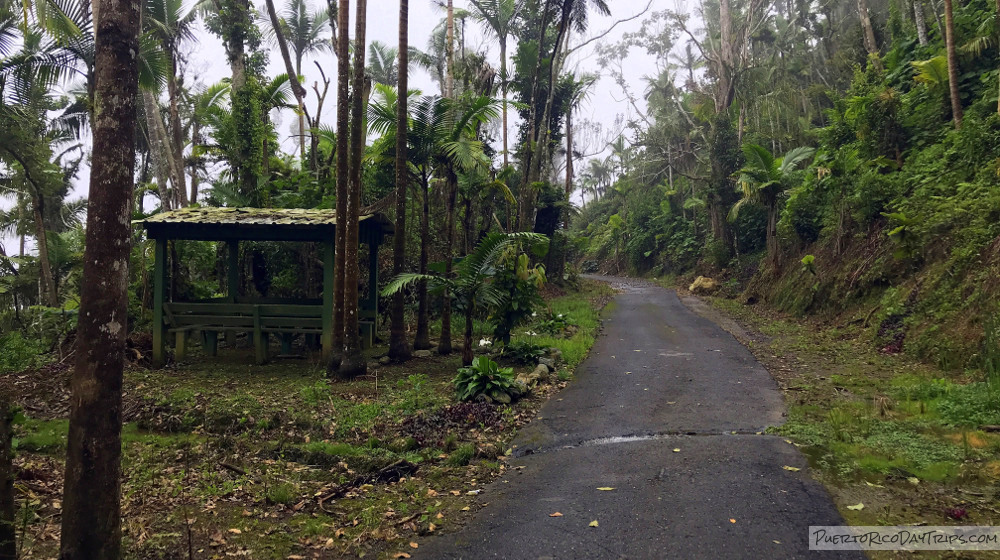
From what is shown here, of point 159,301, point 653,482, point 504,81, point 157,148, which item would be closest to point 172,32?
point 157,148

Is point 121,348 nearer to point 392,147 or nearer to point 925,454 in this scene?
point 925,454

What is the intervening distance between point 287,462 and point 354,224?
15.6 feet

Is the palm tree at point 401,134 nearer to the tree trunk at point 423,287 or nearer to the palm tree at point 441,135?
the palm tree at point 441,135

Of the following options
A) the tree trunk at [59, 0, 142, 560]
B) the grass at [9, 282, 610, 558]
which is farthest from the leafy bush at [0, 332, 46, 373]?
the tree trunk at [59, 0, 142, 560]

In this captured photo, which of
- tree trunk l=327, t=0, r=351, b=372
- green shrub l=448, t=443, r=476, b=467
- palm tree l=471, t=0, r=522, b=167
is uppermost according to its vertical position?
palm tree l=471, t=0, r=522, b=167

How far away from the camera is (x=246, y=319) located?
11820mm

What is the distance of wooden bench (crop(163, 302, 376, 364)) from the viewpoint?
38.7 feet

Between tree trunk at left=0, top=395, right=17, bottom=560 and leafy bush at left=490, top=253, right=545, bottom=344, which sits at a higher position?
leafy bush at left=490, top=253, right=545, bottom=344

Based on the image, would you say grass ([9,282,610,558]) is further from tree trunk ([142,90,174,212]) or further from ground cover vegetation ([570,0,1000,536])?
tree trunk ([142,90,174,212])

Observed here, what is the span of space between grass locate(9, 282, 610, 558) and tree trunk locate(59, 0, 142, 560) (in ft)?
2.21

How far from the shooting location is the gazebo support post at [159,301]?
38.1 feet

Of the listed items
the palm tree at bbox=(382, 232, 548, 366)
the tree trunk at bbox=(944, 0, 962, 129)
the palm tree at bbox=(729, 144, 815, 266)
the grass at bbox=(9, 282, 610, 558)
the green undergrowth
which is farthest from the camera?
the palm tree at bbox=(729, 144, 815, 266)

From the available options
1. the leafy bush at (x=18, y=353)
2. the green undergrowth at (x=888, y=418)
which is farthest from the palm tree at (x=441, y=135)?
the leafy bush at (x=18, y=353)

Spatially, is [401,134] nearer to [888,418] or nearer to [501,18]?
[888,418]
